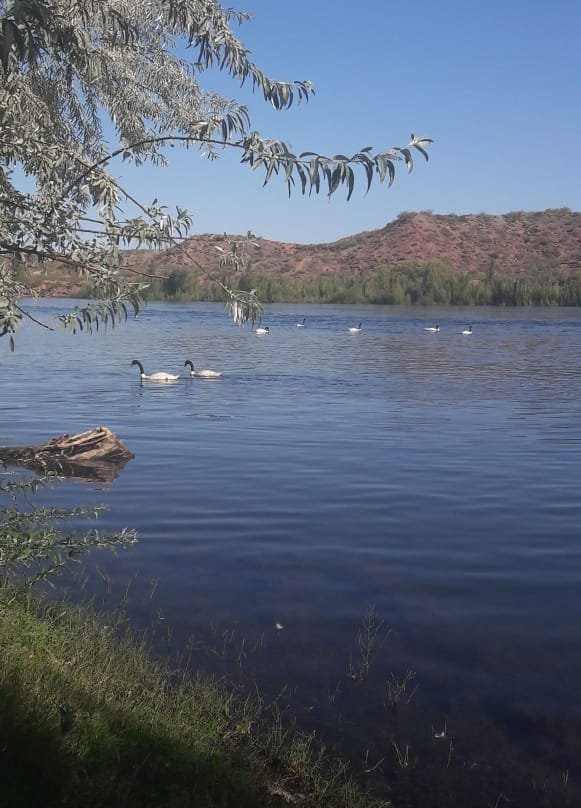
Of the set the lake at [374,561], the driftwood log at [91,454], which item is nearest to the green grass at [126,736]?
the lake at [374,561]

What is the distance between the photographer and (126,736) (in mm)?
4621

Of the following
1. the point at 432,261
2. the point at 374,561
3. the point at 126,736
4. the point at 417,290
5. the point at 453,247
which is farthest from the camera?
the point at 453,247

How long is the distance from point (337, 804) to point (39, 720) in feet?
5.10

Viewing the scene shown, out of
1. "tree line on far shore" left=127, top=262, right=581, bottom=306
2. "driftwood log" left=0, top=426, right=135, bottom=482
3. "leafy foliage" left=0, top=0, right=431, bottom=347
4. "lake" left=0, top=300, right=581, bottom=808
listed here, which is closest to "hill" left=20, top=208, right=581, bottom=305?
"tree line on far shore" left=127, top=262, right=581, bottom=306

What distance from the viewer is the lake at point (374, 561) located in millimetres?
5801

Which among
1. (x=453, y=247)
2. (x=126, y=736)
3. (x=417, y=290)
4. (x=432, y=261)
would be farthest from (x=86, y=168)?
(x=453, y=247)

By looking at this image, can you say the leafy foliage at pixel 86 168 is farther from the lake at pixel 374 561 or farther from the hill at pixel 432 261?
the hill at pixel 432 261

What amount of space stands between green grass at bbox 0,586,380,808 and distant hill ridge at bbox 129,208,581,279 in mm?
114964

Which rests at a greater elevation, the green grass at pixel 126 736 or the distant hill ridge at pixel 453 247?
Result: the distant hill ridge at pixel 453 247

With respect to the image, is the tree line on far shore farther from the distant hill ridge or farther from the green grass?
the green grass

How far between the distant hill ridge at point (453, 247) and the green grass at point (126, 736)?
4526 inches

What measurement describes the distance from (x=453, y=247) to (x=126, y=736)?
13891 cm

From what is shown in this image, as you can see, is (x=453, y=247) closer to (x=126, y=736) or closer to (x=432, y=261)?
(x=432, y=261)

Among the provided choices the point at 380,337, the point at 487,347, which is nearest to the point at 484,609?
the point at 487,347
